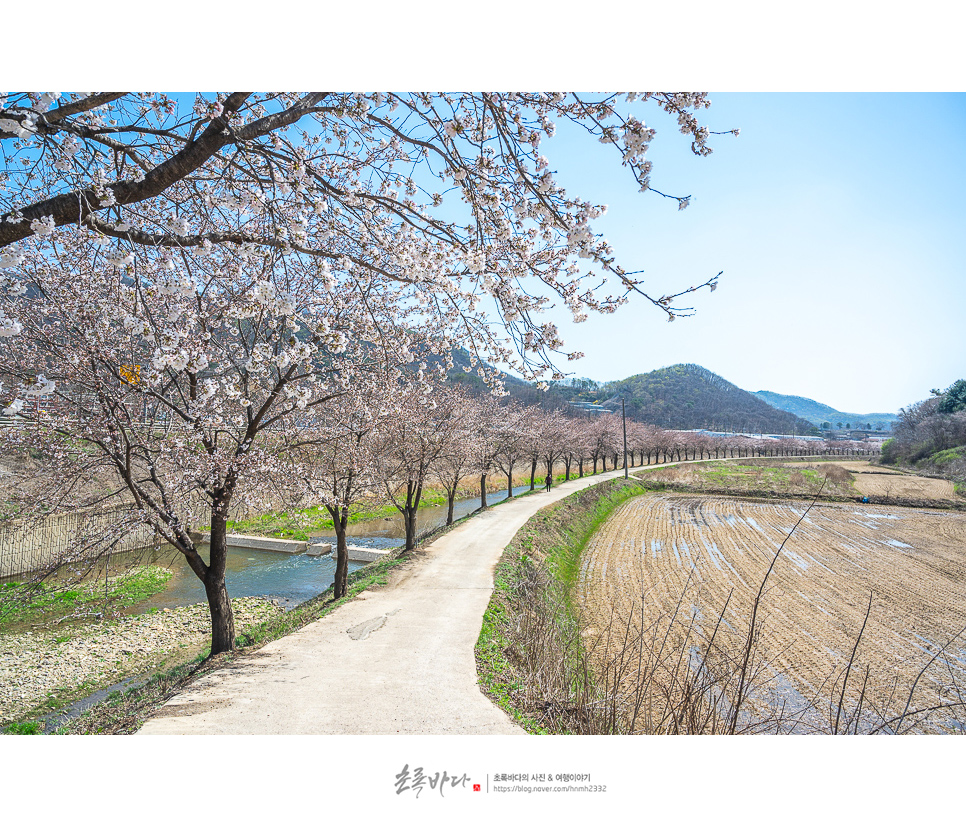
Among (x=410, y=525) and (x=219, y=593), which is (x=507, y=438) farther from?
(x=219, y=593)

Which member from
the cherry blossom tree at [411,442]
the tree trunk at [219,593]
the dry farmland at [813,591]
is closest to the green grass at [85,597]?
the tree trunk at [219,593]

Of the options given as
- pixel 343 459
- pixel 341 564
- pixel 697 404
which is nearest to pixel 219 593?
pixel 343 459

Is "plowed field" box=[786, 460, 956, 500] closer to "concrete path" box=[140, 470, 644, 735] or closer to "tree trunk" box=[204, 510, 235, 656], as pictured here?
"concrete path" box=[140, 470, 644, 735]

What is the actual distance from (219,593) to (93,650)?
395 centimetres

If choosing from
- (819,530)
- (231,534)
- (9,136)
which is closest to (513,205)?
(9,136)

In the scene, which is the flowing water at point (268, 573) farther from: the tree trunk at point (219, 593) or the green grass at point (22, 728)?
the tree trunk at point (219, 593)

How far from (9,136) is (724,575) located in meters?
13.0

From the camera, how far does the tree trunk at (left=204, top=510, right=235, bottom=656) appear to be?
5148 millimetres

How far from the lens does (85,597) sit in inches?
364

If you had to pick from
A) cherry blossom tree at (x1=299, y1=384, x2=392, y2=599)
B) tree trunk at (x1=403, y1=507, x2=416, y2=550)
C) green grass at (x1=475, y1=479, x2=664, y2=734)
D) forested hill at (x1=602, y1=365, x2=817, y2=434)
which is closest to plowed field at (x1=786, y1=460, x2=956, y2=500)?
green grass at (x1=475, y1=479, x2=664, y2=734)

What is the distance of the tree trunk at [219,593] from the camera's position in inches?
203

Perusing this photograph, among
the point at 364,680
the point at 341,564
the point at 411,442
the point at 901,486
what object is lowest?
the point at 901,486

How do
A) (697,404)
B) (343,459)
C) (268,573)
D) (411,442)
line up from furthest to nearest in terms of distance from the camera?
(697,404), (268,573), (411,442), (343,459)

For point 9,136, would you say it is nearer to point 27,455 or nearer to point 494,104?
point 494,104
